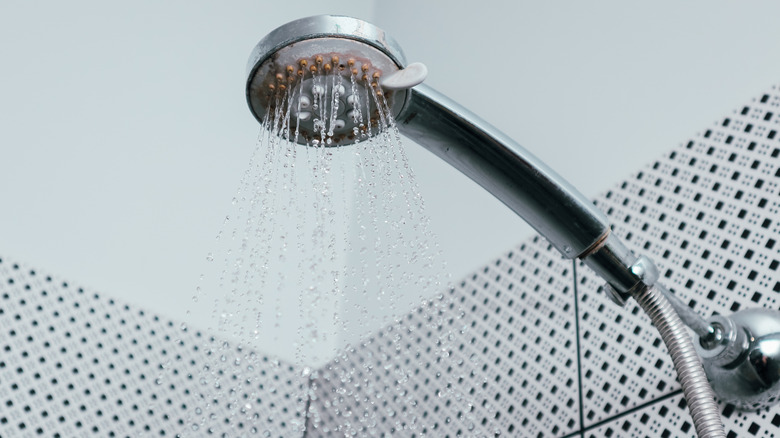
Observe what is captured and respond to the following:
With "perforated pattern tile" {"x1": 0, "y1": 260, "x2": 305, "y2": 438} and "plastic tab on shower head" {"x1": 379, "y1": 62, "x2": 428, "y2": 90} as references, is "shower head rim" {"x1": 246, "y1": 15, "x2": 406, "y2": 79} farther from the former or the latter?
"perforated pattern tile" {"x1": 0, "y1": 260, "x2": 305, "y2": 438}

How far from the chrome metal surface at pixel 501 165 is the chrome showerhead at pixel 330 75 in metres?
0.02

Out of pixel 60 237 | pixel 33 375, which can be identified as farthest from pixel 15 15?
pixel 33 375

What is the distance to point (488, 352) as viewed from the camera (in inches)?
45.2

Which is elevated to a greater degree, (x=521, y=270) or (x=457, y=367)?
(x=521, y=270)

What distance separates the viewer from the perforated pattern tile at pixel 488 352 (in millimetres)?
913

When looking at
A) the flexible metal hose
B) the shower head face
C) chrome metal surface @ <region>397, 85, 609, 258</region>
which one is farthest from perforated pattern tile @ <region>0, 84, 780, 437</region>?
the shower head face

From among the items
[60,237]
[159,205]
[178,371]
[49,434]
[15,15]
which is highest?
[15,15]

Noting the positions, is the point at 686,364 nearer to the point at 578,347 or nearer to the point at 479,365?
the point at 578,347

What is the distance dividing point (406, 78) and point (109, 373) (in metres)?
0.83

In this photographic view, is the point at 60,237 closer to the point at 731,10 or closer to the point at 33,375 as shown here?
the point at 33,375

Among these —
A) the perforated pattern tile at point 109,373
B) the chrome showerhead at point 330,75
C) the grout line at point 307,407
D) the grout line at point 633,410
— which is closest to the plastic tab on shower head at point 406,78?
the chrome showerhead at point 330,75

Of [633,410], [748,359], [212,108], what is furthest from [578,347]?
[212,108]

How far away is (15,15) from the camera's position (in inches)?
49.3

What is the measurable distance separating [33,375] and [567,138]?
0.79 m
